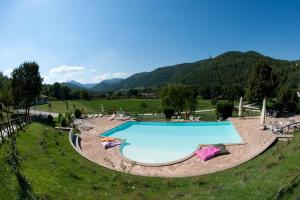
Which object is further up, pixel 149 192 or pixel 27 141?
pixel 27 141

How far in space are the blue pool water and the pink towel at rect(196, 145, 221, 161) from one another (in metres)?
2.13

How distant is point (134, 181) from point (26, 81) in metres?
22.4

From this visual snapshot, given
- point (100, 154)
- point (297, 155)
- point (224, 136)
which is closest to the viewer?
point (297, 155)

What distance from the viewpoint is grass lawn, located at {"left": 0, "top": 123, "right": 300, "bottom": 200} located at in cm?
809

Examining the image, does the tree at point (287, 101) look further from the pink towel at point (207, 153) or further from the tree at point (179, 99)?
the pink towel at point (207, 153)

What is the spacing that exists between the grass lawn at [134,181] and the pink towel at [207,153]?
90.9 inches

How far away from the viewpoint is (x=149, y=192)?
10.8m

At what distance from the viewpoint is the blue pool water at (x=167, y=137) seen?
18578 mm

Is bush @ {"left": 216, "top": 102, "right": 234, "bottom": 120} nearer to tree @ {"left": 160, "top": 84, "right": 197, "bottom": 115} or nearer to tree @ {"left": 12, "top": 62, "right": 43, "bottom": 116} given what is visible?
tree @ {"left": 160, "top": 84, "right": 197, "bottom": 115}

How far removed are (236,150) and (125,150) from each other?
8.35 m

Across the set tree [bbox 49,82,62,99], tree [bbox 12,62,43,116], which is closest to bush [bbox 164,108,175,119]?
tree [bbox 12,62,43,116]

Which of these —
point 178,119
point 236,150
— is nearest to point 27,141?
point 236,150

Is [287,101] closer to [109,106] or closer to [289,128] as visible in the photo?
[289,128]

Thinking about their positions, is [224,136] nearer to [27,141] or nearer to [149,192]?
[149,192]
